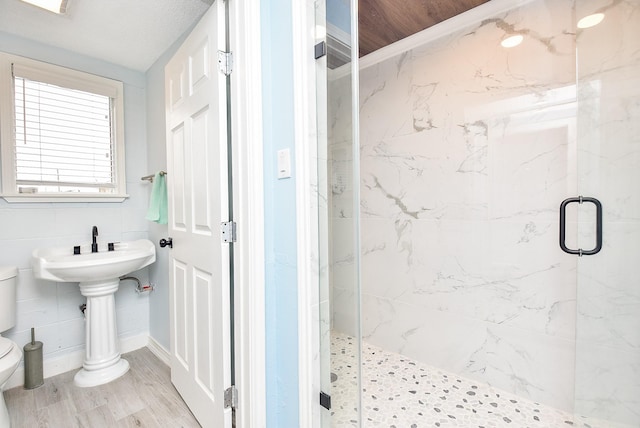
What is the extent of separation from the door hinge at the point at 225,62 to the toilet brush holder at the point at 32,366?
6.90 feet

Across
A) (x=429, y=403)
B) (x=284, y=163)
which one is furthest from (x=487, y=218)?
(x=284, y=163)

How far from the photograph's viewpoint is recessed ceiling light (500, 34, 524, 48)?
62.3 inches

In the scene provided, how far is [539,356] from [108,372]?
259cm

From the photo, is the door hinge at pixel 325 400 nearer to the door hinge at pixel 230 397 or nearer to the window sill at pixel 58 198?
the door hinge at pixel 230 397

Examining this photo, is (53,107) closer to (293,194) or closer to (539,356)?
(293,194)

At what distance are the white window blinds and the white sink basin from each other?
0.45 m

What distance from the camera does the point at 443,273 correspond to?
189 cm

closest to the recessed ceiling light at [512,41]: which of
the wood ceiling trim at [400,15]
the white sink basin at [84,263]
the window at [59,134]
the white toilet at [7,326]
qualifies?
the wood ceiling trim at [400,15]

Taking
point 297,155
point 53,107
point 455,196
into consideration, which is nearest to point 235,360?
point 297,155

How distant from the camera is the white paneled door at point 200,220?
1.30 metres

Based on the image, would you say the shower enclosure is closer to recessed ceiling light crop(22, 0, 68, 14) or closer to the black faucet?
recessed ceiling light crop(22, 0, 68, 14)

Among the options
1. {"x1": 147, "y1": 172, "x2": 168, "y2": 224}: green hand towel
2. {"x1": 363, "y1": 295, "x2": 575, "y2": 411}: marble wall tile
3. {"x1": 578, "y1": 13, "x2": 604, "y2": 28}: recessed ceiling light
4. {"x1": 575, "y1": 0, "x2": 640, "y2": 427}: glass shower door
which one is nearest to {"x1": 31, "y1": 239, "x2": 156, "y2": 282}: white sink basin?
{"x1": 147, "y1": 172, "x2": 168, "y2": 224}: green hand towel

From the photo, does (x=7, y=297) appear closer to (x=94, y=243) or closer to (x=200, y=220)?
(x=94, y=243)

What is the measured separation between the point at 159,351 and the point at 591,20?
3.20 meters
